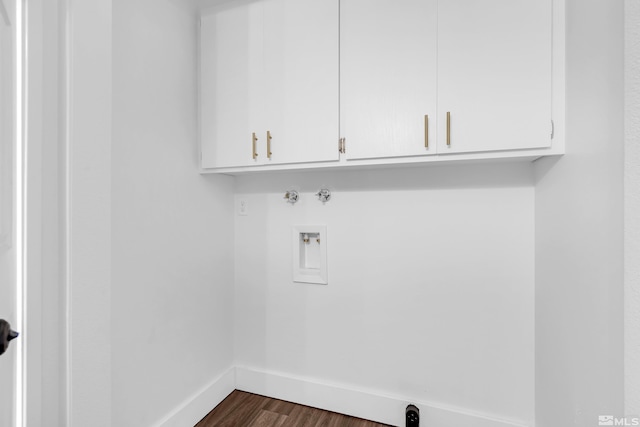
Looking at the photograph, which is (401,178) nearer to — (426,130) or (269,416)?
(426,130)

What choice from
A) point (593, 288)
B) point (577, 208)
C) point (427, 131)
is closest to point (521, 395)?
point (593, 288)

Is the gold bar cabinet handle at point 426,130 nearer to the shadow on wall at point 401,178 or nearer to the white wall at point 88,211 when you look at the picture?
the shadow on wall at point 401,178

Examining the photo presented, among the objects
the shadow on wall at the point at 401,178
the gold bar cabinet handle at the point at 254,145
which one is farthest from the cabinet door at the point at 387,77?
the gold bar cabinet handle at the point at 254,145

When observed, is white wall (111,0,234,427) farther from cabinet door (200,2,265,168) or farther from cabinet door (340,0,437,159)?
cabinet door (340,0,437,159)

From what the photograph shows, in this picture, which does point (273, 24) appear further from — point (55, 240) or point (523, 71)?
point (55, 240)

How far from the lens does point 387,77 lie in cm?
133

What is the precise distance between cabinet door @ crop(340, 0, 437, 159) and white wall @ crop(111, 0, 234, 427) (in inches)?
34.4

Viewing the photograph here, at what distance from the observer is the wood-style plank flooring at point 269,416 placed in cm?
163

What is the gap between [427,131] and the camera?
1276 millimetres

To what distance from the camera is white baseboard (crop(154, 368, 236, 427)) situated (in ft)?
4.98

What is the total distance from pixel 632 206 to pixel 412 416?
4.40 feet

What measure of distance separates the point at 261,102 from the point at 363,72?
541mm

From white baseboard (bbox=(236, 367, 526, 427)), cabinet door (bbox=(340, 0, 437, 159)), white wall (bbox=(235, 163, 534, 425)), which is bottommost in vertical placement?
white baseboard (bbox=(236, 367, 526, 427))

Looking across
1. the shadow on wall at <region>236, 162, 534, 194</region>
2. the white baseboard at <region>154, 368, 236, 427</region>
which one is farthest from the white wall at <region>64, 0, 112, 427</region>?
the shadow on wall at <region>236, 162, 534, 194</region>
